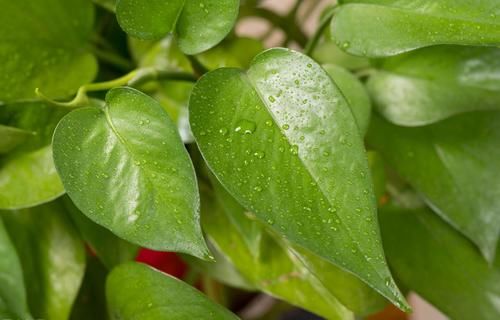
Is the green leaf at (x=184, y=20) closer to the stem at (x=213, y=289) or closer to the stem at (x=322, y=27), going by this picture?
the stem at (x=322, y=27)

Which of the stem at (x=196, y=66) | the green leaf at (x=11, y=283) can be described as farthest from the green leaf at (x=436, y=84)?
the green leaf at (x=11, y=283)

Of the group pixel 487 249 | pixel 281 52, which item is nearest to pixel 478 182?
pixel 487 249

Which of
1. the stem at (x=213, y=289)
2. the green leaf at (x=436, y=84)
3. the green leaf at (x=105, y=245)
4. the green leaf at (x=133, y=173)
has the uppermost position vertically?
the green leaf at (x=133, y=173)

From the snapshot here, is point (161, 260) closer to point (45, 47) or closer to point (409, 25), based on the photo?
point (45, 47)

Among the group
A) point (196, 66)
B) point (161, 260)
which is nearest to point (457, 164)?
point (196, 66)

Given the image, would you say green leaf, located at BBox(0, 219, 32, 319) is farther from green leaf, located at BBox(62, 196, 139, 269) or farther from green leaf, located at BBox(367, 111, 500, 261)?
green leaf, located at BBox(367, 111, 500, 261)

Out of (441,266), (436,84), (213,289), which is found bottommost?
(213,289)
